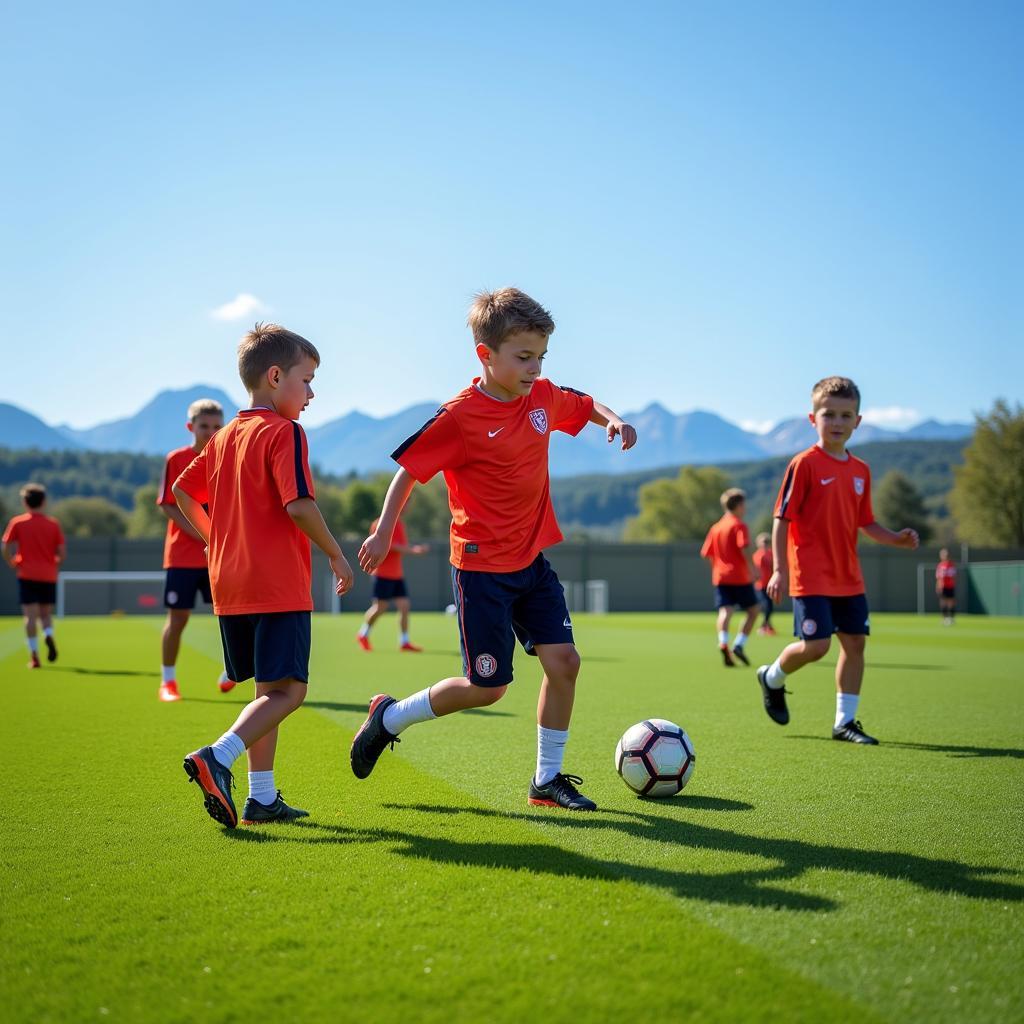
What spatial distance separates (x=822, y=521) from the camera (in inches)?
276

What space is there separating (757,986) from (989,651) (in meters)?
16.5

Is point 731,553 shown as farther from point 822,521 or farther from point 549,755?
point 549,755

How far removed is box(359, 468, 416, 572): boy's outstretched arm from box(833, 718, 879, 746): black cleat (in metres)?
3.61

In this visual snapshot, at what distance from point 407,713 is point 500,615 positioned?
64cm

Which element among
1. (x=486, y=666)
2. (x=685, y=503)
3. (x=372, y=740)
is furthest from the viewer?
(x=685, y=503)

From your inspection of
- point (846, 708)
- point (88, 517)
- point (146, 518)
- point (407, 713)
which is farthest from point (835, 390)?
point (146, 518)

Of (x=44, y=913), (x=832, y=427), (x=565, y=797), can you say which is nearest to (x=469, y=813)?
(x=565, y=797)

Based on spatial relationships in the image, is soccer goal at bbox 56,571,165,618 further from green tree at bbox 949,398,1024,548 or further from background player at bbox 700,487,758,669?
green tree at bbox 949,398,1024,548

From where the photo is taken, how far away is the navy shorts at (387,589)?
51.1ft

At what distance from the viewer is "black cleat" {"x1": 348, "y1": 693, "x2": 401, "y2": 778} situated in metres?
4.86

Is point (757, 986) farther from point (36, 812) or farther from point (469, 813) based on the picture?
point (36, 812)

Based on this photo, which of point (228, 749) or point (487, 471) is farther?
point (487, 471)

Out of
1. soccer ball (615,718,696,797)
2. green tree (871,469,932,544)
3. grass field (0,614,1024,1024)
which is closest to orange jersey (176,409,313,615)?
grass field (0,614,1024,1024)

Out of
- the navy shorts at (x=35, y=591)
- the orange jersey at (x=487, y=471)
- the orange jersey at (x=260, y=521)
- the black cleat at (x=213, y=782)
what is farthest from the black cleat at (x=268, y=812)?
the navy shorts at (x=35, y=591)
